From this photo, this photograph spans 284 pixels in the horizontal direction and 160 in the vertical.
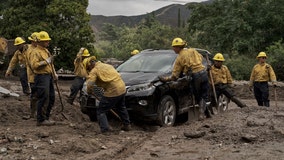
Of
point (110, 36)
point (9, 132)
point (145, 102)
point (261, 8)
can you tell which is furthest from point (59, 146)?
point (110, 36)

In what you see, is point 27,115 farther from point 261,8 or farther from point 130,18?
point 130,18

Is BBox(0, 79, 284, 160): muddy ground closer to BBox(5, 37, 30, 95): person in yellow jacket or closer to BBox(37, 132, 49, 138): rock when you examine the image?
BBox(37, 132, 49, 138): rock

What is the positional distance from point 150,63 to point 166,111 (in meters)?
1.43

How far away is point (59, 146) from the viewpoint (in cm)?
685

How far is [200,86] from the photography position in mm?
9523

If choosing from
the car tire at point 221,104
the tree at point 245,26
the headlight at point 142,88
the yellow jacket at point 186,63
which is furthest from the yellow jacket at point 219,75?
the tree at point 245,26

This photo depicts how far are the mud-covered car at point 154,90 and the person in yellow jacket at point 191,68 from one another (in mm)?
259

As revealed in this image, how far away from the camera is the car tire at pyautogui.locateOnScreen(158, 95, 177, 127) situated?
8914 mm

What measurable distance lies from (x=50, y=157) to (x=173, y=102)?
363 centimetres

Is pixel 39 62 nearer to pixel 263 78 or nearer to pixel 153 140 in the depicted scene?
Result: pixel 153 140

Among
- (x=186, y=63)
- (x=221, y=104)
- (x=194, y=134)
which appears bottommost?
(x=221, y=104)

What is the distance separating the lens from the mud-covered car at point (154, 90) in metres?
8.73

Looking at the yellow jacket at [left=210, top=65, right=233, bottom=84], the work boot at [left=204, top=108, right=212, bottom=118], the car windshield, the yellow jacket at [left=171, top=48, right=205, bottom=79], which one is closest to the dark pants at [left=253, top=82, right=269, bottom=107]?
Answer: the yellow jacket at [left=210, top=65, right=233, bottom=84]

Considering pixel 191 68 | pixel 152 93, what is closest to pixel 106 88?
pixel 152 93
